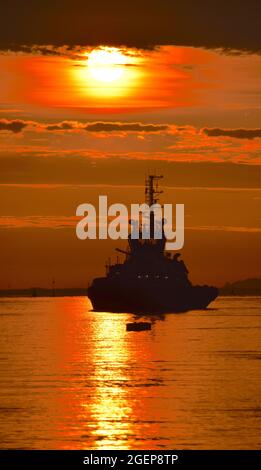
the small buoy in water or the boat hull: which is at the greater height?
the boat hull

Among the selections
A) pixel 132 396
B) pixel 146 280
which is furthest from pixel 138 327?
pixel 132 396

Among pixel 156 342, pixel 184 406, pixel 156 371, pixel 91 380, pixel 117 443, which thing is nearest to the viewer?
pixel 117 443

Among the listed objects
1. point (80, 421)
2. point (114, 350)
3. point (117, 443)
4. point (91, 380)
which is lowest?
point (117, 443)

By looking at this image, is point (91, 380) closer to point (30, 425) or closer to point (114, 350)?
point (30, 425)

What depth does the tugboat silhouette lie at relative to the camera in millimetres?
172375

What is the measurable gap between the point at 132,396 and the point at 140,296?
114762 mm

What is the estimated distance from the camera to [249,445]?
150 feet

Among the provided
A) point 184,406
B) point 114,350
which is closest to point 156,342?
point 114,350

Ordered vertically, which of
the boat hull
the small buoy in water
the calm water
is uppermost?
the boat hull

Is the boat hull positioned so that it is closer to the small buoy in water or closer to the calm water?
the small buoy in water

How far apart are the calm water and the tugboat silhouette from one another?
216 ft

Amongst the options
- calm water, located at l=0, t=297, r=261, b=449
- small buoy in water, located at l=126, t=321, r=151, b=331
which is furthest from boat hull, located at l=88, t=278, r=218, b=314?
calm water, located at l=0, t=297, r=261, b=449

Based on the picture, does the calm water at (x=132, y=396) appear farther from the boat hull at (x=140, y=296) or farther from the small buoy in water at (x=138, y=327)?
the boat hull at (x=140, y=296)
